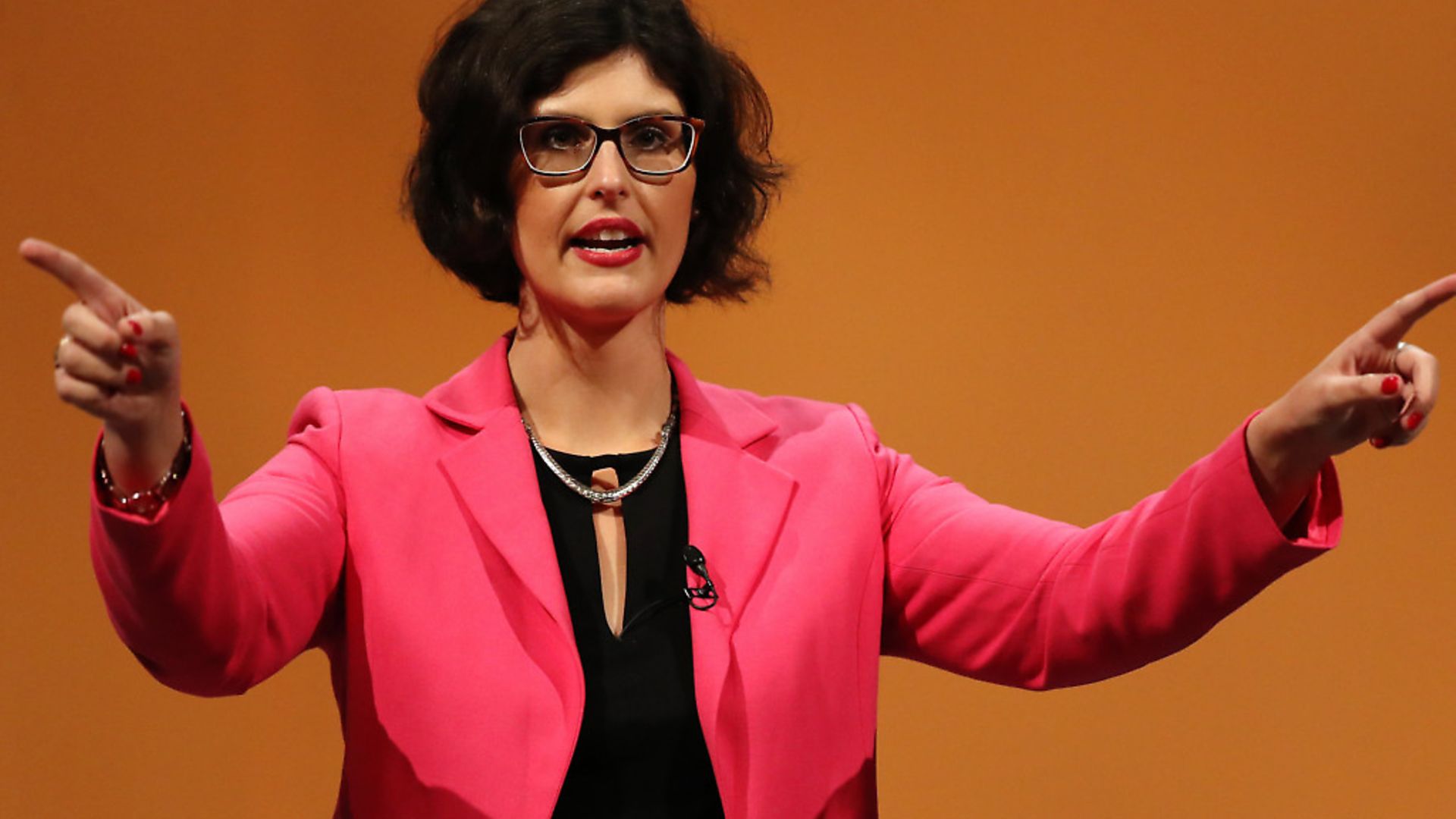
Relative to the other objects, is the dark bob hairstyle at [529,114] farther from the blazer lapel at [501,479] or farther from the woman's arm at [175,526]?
the woman's arm at [175,526]

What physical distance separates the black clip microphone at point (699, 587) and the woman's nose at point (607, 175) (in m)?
0.34

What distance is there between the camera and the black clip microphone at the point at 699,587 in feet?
4.86

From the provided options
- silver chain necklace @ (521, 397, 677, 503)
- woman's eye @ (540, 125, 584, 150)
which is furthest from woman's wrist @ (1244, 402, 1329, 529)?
woman's eye @ (540, 125, 584, 150)

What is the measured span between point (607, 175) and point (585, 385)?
8.5 inches

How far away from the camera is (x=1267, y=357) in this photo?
7.65 feet

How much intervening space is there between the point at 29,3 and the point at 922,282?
129 cm

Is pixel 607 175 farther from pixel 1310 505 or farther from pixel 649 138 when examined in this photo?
pixel 1310 505

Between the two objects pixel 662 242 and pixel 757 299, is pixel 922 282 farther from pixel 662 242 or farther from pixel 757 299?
pixel 662 242

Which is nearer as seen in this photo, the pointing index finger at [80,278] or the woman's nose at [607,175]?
the pointing index finger at [80,278]

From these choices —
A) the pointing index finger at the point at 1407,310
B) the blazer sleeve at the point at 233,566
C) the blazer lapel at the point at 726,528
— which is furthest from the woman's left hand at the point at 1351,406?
the blazer sleeve at the point at 233,566

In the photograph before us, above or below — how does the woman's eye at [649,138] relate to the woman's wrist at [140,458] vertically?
above

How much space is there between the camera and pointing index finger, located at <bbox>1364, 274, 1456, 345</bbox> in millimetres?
1124

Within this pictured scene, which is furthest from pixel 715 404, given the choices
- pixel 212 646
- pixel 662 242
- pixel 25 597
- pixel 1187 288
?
pixel 25 597

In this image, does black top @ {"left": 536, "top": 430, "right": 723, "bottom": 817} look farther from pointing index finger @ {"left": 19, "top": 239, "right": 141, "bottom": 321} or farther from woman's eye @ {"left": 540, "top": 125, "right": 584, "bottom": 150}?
pointing index finger @ {"left": 19, "top": 239, "right": 141, "bottom": 321}
